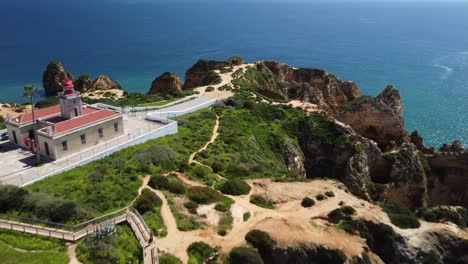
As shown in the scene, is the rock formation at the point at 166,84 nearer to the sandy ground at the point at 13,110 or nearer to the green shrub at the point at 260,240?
the sandy ground at the point at 13,110

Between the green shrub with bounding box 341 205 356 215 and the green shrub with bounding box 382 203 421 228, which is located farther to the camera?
the green shrub with bounding box 382 203 421 228

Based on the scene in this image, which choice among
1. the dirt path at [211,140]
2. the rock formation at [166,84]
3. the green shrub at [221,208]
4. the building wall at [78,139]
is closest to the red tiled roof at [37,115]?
the building wall at [78,139]

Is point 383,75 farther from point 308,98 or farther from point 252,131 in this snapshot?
point 252,131

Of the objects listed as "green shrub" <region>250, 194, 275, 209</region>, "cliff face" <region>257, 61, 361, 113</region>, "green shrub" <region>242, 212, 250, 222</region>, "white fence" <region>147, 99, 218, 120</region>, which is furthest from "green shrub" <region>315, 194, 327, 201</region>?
"cliff face" <region>257, 61, 361, 113</region>

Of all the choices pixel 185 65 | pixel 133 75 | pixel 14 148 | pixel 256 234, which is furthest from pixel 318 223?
pixel 185 65

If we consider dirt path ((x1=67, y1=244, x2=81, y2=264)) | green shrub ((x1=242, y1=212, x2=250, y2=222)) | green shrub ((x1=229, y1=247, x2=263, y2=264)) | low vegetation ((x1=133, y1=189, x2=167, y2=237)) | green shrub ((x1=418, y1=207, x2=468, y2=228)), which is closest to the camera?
dirt path ((x1=67, y1=244, x2=81, y2=264))

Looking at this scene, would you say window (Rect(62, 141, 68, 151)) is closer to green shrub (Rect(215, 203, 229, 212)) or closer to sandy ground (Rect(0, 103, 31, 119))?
green shrub (Rect(215, 203, 229, 212))

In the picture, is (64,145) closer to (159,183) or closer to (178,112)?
(159,183)
